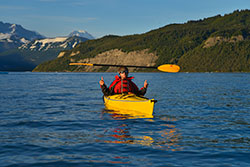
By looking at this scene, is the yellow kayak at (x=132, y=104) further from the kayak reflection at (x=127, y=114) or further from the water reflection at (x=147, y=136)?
the water reflection at (x=147, y=136)

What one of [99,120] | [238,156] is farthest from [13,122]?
[238,156]

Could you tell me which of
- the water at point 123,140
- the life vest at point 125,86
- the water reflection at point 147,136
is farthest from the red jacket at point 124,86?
the water reflection at point 147,136

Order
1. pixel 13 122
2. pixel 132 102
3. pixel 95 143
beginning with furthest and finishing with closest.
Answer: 1. pixel 132 102
2. pixel 13 122
3. pixel 95 143

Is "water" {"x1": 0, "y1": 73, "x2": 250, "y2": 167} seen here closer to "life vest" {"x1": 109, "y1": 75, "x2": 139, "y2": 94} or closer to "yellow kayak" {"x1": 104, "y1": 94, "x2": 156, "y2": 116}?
"yellow kayak" {"x1": 104, "y1": 94, "x2": 156, "y2": 116}

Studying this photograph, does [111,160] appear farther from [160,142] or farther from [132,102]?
[132,102]

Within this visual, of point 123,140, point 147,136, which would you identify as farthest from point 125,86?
point 123,140

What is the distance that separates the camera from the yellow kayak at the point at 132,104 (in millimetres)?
17047

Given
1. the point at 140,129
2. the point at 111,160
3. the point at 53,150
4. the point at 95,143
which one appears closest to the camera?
the point at 111,160

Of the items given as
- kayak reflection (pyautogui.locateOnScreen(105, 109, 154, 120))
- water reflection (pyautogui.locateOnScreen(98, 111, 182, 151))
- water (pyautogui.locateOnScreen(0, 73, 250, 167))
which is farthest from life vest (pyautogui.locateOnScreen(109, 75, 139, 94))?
water reflection (pyautogui.locateOnScreen(98, 111, 182, 151))

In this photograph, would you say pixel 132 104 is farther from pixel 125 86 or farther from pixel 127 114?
pixel 125 86

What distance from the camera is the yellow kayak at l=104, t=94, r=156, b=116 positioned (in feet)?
55.9

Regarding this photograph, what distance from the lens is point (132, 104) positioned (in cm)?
1775

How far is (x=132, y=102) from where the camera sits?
17.7 meters

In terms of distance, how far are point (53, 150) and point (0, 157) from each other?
153 centimetres
